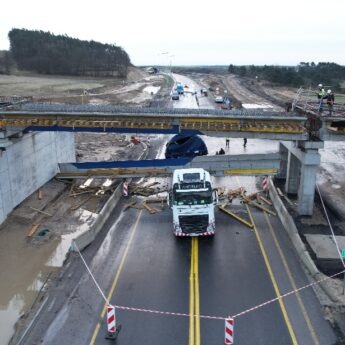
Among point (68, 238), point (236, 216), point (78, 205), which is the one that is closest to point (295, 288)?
point (236, 216)

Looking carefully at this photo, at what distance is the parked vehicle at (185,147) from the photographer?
114 feet

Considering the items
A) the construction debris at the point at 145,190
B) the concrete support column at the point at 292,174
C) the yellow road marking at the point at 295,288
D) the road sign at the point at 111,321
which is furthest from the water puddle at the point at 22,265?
the concrete support column at the point at 292,174

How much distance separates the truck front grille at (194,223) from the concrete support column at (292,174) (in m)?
9.63

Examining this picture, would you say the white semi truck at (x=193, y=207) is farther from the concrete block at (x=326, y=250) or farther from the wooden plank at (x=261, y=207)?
the wooden plank at (x=261, y=207)

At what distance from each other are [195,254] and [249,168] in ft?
32.0

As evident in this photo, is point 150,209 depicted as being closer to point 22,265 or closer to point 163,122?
point 163,122

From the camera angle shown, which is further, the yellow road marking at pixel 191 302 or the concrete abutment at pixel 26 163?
the concrete abutment at pixel 26 163

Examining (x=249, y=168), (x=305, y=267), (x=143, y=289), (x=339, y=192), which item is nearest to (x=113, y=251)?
(x=143, y=289)

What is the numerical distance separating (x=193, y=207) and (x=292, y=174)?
10.2 metres

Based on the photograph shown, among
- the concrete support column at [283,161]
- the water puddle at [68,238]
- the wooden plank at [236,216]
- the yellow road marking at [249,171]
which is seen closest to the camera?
the water puddle at [68,238]

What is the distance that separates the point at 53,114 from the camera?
24.3 meters

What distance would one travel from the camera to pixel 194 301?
595 inches

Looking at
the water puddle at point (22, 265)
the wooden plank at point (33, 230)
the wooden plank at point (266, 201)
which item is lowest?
the water puddle at point (22, 265)

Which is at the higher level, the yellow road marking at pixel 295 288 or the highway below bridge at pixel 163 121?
the highway below bridge at pixel 163 121
